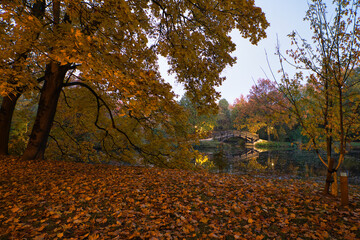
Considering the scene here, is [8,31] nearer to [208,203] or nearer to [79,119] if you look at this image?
[79,119]

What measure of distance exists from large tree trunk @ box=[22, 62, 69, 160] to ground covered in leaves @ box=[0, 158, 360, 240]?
1577 millimetres

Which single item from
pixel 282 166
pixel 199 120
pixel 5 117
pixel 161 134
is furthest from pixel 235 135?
pixel 5 117

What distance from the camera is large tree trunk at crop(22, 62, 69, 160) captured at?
682cm

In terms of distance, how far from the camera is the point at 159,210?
12.0 feet

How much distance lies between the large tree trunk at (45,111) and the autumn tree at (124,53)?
29 mm

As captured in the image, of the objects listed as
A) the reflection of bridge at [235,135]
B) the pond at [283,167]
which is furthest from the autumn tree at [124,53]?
the reflection of bridge at [235,135]

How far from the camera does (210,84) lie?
268 inches

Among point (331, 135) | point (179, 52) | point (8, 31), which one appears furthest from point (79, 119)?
point (331, 135)

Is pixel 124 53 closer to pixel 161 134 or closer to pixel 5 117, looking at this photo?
pixel 161 134

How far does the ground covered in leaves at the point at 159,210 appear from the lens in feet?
9.55

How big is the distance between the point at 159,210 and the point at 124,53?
4226 millimetres

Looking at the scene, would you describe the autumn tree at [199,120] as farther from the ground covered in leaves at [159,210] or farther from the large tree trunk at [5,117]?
the large tree trunk at [5,117]

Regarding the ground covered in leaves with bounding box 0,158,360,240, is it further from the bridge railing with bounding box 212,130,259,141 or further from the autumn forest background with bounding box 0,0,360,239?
the bridge railing with bounding box 212,130,259,141

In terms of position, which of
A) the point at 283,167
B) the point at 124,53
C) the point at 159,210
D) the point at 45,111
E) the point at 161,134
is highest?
the point at 124,53
